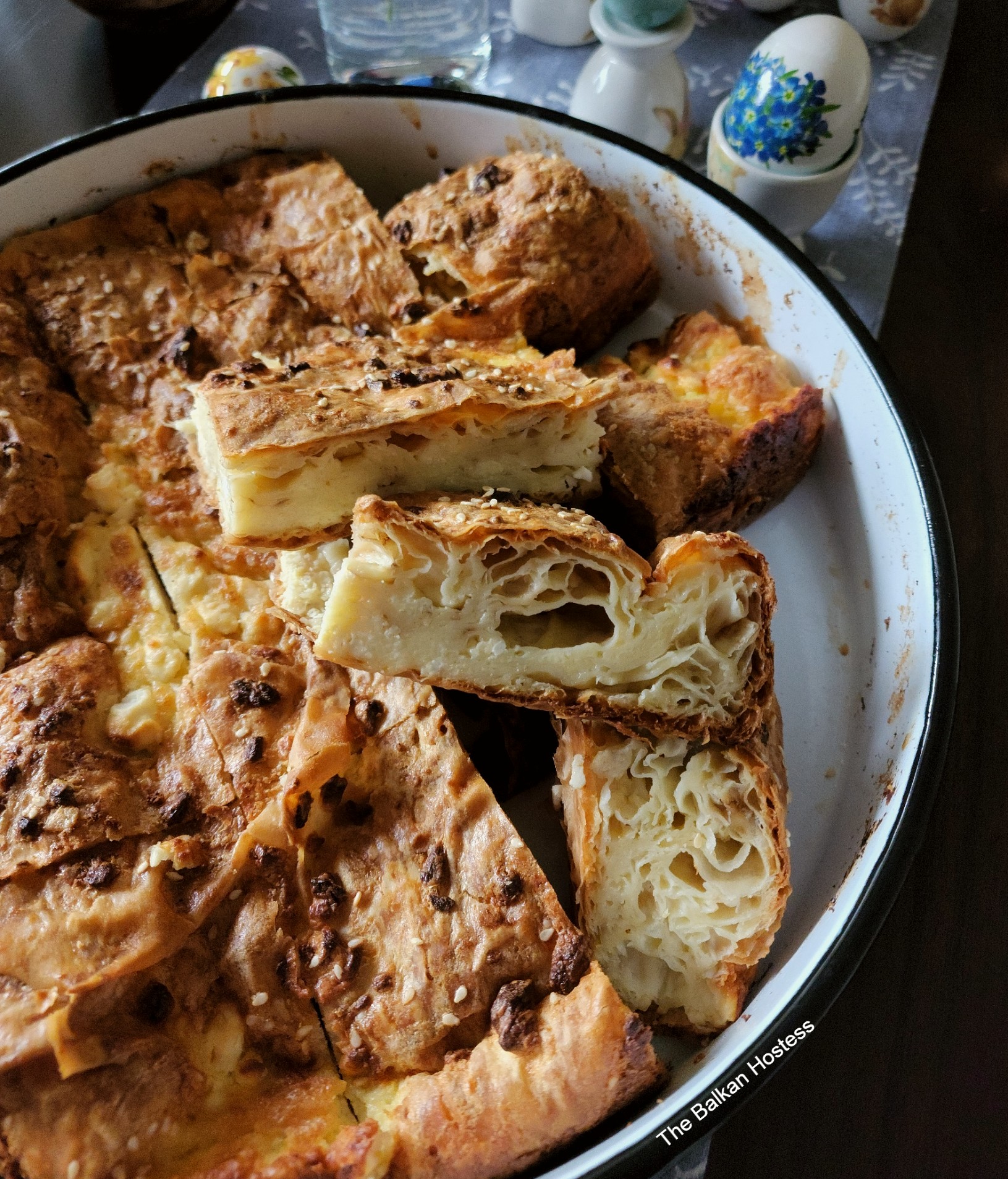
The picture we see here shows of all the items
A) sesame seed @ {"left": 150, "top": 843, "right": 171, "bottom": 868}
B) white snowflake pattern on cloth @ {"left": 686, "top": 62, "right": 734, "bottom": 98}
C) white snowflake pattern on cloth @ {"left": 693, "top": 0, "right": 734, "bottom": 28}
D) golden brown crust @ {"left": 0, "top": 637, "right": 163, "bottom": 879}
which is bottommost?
sesame seed @ {"left": 150, "top": 843, "right": 171, "bottom": 868}

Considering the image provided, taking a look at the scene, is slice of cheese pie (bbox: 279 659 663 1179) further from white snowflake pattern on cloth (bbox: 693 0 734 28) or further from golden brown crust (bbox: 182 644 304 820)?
white snowflake pattern on cloth (bbox: 693 0 734 28)

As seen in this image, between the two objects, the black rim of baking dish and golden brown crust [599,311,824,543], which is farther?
golden brown crust [599,311,824,543]

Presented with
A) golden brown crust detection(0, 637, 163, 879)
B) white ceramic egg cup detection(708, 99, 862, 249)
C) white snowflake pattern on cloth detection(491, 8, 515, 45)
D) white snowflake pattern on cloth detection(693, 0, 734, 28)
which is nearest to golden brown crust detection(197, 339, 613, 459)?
golden brown crust detection(0, 637, 163, 879)

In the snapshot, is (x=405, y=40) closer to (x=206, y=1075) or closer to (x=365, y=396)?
(x=365, y=396)

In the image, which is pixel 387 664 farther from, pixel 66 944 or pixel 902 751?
pixel 902 751

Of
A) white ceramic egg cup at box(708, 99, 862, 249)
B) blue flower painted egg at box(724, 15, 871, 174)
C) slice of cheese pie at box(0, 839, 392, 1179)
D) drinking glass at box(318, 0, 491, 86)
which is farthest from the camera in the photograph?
drinking glass at box(318, 0, 491, 86)

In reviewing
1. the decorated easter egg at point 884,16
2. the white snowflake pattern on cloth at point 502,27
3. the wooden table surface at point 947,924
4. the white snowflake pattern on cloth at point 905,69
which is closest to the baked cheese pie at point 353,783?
the wooden table surface at point 947,924

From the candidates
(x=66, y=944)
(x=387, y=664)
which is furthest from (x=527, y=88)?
(x=66, y=944)
